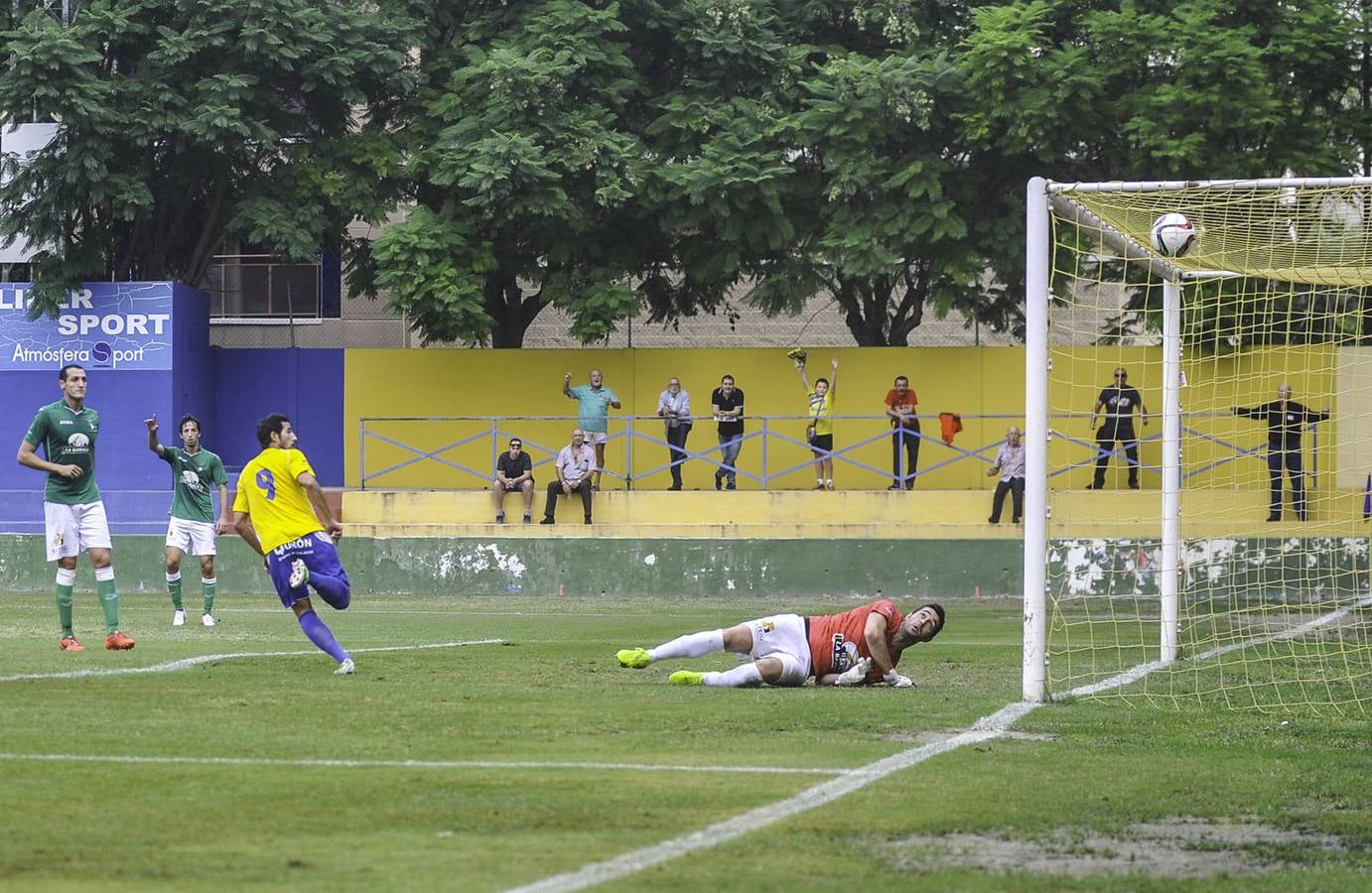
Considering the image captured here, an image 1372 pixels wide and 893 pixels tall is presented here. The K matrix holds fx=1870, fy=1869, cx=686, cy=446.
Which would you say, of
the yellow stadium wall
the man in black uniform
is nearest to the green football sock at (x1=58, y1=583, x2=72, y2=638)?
the yellow stadium wall

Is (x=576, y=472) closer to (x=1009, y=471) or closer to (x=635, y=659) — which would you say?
(x=1009, y=471)

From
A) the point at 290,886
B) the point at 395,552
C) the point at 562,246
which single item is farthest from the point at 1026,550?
the point at 562,246

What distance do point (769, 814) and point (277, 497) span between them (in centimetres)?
602

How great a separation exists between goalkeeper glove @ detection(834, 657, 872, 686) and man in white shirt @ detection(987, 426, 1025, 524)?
48.7 feet

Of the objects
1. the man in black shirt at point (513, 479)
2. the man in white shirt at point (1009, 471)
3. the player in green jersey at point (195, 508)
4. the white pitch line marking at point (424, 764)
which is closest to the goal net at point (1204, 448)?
the man in white shirt at point (1009, 471)

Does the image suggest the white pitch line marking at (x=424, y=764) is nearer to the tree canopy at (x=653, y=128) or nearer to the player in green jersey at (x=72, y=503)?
the player in green jersey at (x=72, y=503)


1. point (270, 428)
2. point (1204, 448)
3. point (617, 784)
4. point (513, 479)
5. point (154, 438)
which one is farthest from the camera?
point (513, 479)

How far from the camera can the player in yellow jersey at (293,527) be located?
484 inches

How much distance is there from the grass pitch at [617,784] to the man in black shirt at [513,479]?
46.2 ft

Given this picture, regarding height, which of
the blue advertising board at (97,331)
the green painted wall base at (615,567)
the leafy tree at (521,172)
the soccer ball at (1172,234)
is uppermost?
the leafy tree at (521,172)

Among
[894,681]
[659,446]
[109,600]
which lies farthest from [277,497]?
[659,446]

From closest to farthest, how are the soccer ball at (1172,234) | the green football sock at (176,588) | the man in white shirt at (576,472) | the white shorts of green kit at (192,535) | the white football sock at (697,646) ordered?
the white football sock at (697,646)
the soccer ball at (1172,234)
the green football sock at (176,588)
the white shorts of green kit at (192,535)
the man in white shirt at (576,472)

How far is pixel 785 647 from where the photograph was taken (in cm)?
1204

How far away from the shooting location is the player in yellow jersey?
40.3 ft
